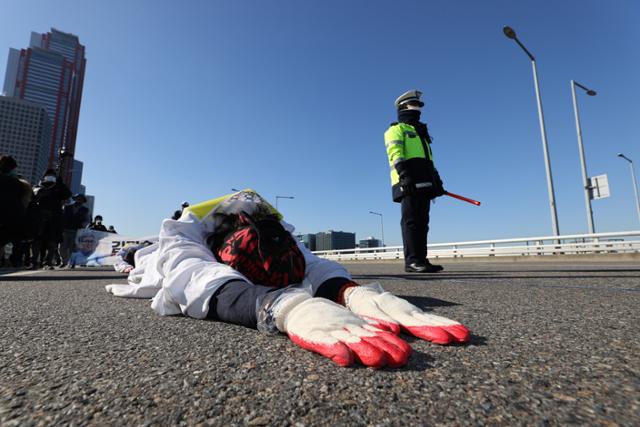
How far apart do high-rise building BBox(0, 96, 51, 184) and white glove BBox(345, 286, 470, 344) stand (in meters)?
90.0

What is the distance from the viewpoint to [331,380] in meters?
0.78

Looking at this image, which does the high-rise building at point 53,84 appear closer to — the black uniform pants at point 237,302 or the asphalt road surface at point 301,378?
the black uniform pants at point 237,302

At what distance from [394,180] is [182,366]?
4.03m

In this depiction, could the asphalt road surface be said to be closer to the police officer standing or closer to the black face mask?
the police officer standing

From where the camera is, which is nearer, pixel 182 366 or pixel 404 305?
pixel 182 366

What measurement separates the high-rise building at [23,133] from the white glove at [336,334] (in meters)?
90.1

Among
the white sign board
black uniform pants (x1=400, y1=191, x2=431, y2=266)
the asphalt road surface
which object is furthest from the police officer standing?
the white sign board

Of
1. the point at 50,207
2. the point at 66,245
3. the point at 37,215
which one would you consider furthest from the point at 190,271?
the point at 66,245

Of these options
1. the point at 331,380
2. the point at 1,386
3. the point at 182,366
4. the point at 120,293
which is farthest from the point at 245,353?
the point at 120,293

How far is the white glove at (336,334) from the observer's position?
0.87 metres

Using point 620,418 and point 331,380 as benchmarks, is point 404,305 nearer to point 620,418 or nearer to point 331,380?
point 331,380

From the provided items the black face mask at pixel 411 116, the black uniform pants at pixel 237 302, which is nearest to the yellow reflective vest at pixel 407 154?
the black face mask at pixel 411 116

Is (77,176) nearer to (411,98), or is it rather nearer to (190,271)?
(411,98)

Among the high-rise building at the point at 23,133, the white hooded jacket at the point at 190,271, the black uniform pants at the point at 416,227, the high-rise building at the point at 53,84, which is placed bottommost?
the white hooded jacket at the point at 190,271
